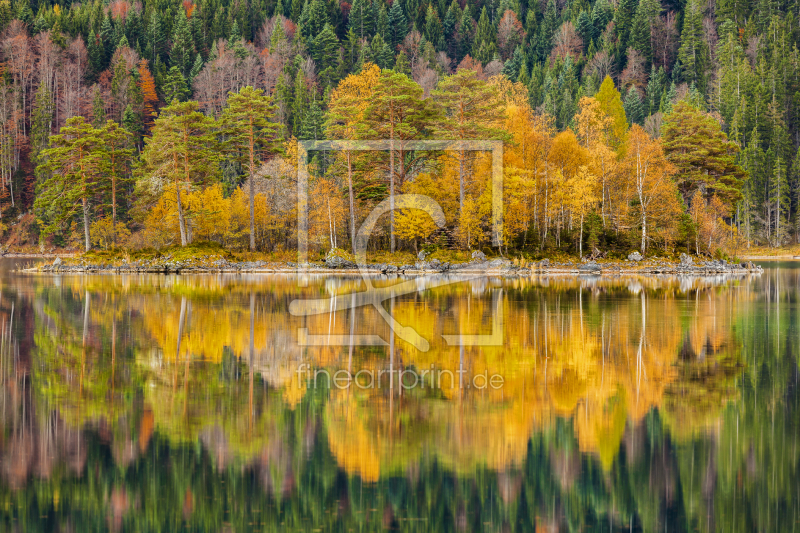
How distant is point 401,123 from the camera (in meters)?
56.9

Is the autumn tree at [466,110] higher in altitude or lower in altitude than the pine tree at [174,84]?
lower

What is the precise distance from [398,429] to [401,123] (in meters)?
47.3

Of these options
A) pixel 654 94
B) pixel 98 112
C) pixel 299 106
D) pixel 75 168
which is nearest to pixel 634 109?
pixel 654 94

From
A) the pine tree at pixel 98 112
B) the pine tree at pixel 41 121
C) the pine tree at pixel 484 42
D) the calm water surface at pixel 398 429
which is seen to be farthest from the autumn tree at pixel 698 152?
the pine tree at pixel 484 42

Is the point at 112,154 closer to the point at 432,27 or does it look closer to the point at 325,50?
the point at 325,50

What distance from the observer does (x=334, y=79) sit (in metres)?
127

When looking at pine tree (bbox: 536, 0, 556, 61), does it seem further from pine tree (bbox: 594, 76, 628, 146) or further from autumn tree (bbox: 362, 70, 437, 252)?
autumn tree (bbox: 362, 70, 437, 252)

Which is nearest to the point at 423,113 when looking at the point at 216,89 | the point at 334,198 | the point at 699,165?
the point at 334,198

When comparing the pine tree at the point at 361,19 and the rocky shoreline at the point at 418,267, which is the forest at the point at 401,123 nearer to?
the pine tree at the point at 361,19

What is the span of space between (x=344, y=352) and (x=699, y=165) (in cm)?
6087

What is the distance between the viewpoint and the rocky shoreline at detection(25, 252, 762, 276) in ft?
188

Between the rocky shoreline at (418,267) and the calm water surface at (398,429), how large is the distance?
33.4m

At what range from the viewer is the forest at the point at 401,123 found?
6034 cm

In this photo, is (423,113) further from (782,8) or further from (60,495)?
(782,8)
